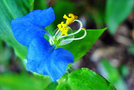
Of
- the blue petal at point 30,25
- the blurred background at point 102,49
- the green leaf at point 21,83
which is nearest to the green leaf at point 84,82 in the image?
the blue petal at point 30,25

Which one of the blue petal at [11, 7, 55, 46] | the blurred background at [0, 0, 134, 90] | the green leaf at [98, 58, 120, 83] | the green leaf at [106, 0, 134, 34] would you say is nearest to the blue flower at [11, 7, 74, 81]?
the blue petal at [11, 7, 55, 46]

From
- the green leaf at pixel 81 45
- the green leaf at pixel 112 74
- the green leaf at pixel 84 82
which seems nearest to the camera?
the green leaf at pixel 84 82

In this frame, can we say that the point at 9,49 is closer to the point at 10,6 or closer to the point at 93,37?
the point at 10,6

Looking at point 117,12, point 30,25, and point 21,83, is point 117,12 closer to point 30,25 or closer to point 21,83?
point 21,83

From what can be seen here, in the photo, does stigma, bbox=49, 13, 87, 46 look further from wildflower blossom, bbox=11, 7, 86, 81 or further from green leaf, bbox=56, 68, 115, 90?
green leaf, bbox=56, 68, 115, 90

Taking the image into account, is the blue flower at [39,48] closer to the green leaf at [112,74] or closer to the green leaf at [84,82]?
the green leaf at [84,82]

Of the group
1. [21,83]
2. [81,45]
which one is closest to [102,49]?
[21,83]
